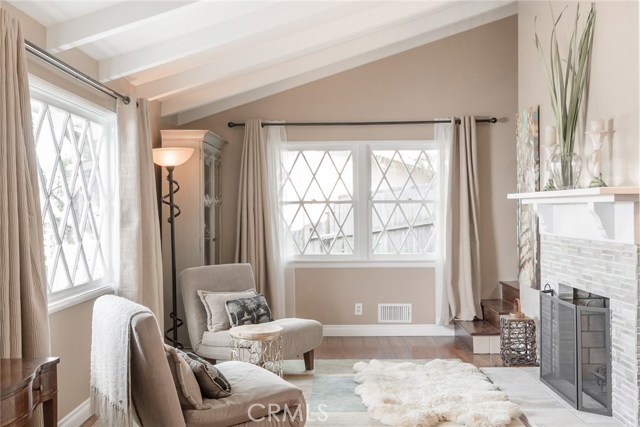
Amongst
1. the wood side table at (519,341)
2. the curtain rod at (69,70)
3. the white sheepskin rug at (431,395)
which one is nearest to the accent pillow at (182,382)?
the white sheepskin rug at (431,395)

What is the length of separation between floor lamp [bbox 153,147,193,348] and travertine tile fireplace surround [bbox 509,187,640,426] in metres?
2.79

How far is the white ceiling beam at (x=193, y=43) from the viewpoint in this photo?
427 cm

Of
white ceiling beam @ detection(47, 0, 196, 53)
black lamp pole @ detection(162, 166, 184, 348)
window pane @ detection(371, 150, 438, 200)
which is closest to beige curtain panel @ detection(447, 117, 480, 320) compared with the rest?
window pane @ detection(371, 150, 438, 200)

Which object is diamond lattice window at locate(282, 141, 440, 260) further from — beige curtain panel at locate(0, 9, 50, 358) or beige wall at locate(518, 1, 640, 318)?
beige curtain panel at locate(0, 9, 50, 358)

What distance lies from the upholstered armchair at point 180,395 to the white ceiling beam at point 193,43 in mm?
1799

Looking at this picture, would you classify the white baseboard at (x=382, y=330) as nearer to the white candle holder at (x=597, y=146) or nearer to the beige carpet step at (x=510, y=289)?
the beige carpet step at (x=510, y=289)

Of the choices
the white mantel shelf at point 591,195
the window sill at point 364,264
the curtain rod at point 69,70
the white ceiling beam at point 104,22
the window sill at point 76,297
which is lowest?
the window sill at point 364,264

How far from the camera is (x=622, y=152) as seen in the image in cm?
376

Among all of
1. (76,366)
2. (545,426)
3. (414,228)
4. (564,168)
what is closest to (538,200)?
(564,168)

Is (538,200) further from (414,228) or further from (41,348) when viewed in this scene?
(41,348)

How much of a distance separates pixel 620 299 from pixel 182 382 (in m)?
2.47

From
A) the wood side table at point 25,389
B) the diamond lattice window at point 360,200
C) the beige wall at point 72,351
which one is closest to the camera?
the wood side table at point 25,389

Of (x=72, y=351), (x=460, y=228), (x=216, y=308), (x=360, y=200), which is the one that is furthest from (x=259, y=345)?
(x=460, y=228)

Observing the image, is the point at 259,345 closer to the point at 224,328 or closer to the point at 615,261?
the point at 224,328
